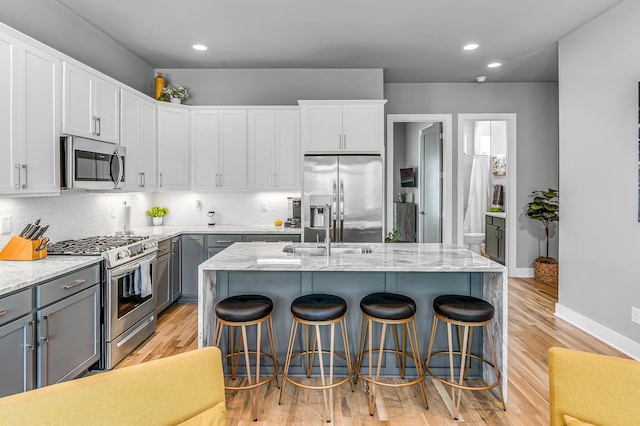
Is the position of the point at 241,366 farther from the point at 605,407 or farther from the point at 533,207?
the point at 533,207

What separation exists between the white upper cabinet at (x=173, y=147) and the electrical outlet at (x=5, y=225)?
1726 millimetres

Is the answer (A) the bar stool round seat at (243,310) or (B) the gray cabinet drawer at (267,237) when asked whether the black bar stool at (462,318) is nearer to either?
(A) the bar stool round seat at (243,310)

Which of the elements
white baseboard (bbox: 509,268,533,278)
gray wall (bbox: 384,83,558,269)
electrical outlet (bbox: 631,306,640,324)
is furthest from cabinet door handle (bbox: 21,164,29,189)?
white baseboard (bbox: 509,268,533,278)

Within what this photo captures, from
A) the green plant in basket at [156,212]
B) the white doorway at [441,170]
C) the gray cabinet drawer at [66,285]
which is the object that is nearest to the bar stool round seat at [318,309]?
the gray cabinet drawer at [66,285]

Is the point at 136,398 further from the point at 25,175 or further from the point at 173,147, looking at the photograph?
the point at 173,147

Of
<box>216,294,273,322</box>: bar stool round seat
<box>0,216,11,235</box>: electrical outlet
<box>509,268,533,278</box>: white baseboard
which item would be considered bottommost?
<box>509,268,533,278</box>: white baseboard

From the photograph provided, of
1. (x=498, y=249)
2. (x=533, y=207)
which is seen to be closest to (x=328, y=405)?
(x=533, y=207)

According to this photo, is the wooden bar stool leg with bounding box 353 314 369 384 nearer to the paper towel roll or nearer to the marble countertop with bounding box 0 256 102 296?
the marble countertop with bounding box 0 256 102 296

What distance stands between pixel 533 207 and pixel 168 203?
16.3ft

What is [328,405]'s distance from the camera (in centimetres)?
226

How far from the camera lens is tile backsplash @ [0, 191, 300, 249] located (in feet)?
9.24

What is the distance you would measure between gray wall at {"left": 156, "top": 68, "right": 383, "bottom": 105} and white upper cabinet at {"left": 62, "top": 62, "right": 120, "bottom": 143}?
147cm

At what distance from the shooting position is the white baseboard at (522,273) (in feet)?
17.9

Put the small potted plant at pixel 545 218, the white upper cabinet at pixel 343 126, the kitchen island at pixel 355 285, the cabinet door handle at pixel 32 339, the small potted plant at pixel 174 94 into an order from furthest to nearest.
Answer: the small potted plant at pixel 545 218 → the small potted plant at pixel 174 94 → the white upper cabinet at pixel 343 126 → the kitchen island at pixel 355 285 → the cabinet door handle at pixel 32 339
